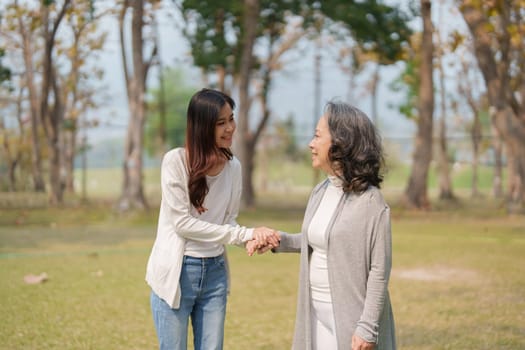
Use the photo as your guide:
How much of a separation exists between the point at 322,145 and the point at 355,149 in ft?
0.48

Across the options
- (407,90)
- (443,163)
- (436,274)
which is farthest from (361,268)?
(407,90)

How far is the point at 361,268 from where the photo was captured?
288cm

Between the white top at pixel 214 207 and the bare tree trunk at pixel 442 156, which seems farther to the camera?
the bare tree trunk at pixel 442 156

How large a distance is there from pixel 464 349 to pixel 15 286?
14.9 ft

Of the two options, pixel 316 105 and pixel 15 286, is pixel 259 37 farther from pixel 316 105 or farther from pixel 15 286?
pixel 15 286

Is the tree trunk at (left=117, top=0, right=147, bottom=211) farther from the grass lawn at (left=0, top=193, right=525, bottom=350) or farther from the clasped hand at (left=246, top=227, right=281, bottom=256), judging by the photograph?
the clasped hand at (left=246, top=227, right=281, bottom=256)

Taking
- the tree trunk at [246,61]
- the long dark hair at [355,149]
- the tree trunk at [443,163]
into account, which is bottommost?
the tree trunk at [443,163]

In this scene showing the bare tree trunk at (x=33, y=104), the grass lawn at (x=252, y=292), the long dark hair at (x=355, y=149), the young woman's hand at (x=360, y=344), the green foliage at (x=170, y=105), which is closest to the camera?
the young woman's hand at (x=360, y=344)

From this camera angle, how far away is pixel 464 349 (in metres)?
5.16

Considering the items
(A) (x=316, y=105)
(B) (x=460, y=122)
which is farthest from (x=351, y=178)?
(B) (x=460, y=122)

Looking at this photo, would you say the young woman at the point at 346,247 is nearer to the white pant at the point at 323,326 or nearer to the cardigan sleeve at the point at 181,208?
the white pant at the point at 323,326

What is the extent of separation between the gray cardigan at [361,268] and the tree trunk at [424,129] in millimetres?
16352

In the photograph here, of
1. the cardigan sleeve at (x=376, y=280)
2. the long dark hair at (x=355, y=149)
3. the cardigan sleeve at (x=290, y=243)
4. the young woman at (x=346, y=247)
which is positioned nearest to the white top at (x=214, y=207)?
the cardigan sleeve at (x=290, y=243)

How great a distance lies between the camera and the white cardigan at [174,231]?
10.3 feet
